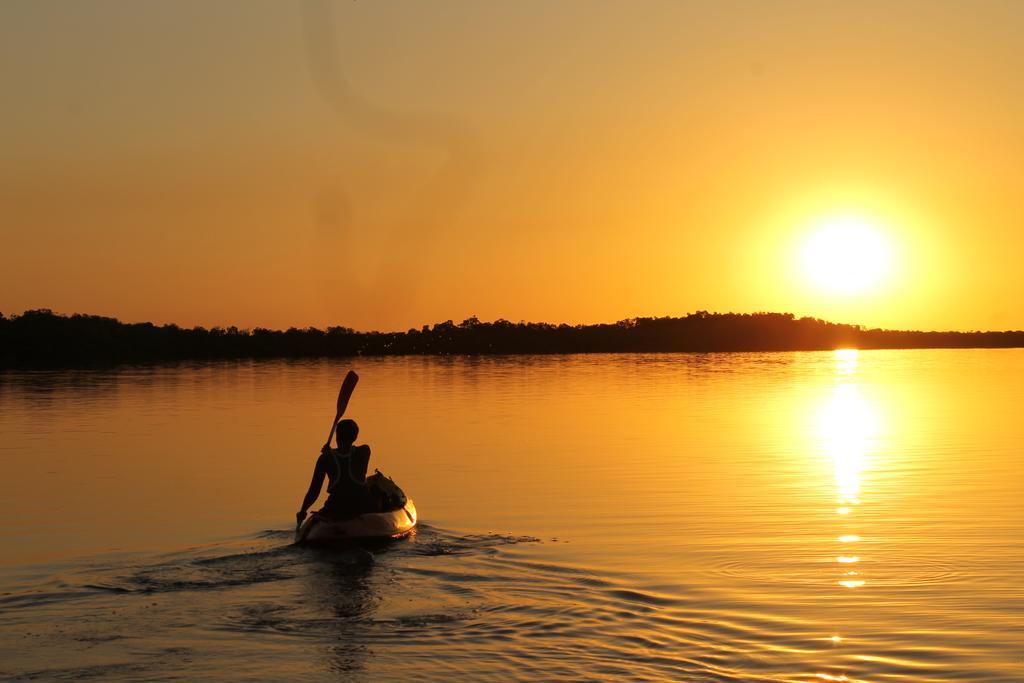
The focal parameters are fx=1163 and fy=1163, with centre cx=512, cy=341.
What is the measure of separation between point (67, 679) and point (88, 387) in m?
65.2

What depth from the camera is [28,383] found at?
79.8 m

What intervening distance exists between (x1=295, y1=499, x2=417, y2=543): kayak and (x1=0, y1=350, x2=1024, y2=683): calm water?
1.15 feet

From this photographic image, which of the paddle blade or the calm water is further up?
the paddle blade

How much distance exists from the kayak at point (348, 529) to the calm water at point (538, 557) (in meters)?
0.35

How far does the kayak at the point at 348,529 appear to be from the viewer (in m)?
18.7

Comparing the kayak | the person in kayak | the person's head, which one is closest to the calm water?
the kayak

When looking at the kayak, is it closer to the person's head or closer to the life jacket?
the life jacket

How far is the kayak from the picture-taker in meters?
18.7

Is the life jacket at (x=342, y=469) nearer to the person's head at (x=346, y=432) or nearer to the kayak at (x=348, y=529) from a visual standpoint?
the person's head at (x=346, y=432)

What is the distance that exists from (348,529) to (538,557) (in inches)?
124

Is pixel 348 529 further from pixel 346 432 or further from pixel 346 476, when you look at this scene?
pixel 346 432

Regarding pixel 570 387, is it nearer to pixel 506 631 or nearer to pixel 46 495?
pixel 46 495

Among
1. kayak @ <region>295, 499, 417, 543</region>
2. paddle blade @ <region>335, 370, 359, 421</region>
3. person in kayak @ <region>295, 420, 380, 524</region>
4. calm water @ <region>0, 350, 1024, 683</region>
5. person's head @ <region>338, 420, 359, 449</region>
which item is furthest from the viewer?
paddle blade @ <region>335, 370, 359, 421</region>

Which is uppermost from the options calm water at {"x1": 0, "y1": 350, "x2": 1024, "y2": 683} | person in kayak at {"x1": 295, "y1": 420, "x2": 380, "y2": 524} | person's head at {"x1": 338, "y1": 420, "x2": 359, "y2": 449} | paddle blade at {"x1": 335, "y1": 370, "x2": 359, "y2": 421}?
paddle blade at {"x1": 335, "y1": 370, "x2": 359, "y2": 421}
